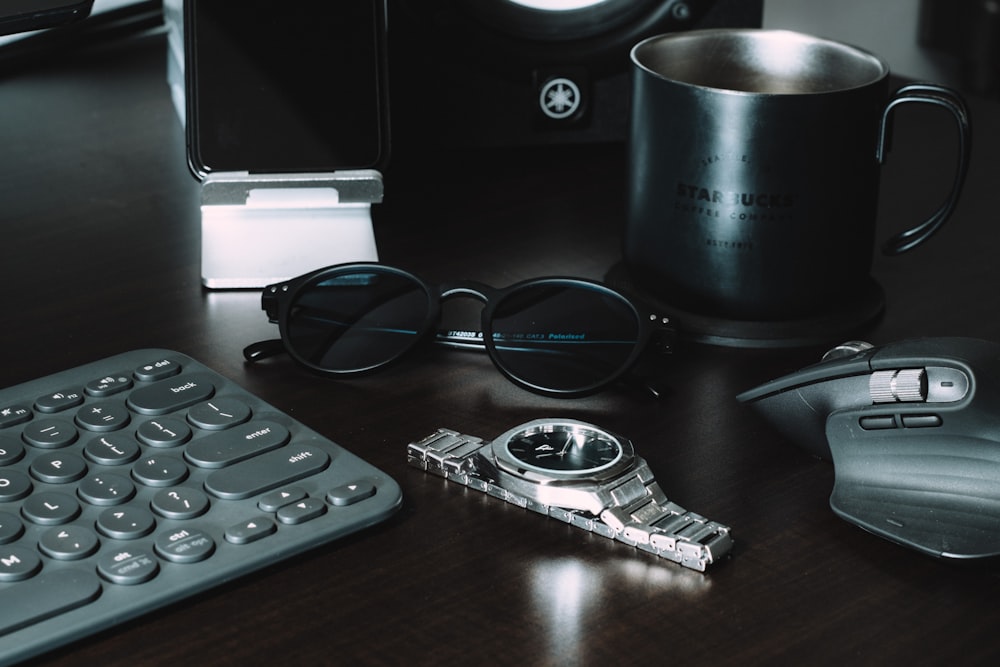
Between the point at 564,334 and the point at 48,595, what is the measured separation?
0.82ft

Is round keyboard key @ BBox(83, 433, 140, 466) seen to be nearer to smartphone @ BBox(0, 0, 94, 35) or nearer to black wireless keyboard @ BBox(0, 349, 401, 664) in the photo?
black wireless keyboard @ BBox(0, 349, 401, 664)

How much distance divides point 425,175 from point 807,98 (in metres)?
0.29

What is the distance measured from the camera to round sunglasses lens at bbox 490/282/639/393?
0.51 m

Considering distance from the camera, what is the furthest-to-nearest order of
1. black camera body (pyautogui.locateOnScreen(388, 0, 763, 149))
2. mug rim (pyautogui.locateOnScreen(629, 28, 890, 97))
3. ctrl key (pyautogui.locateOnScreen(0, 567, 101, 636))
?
black camera body (pyautogui.locateOnScreen(388, 0, 763, 149))
mug rim (pyautogui.locateOnScreen(629, 28, 890, 97))
ctrl key (pyautogui.locateOnScreen(0, 567, 101, 636))

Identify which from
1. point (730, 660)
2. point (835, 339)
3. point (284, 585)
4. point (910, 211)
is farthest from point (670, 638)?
point (910, 211)

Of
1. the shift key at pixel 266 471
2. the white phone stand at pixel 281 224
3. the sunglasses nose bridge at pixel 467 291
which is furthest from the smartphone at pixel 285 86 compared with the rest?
the shift key at pixel 266 471

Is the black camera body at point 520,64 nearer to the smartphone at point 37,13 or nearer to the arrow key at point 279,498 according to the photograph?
the smartphone at point 37,13

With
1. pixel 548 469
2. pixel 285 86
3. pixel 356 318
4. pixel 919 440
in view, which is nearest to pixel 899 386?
pixel 919 440

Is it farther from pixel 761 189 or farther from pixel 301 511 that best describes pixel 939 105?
pixel 301 511

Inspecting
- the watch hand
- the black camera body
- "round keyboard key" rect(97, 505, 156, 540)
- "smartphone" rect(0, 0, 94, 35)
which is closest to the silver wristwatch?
the watch hand

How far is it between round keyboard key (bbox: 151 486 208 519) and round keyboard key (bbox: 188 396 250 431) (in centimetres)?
5

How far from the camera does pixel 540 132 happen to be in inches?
30.5

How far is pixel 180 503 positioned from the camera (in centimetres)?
40

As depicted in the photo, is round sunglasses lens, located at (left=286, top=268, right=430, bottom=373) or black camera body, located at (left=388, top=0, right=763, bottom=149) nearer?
round sunglasses lens, located at (left=286, top=268, right=430, bottom=373)
